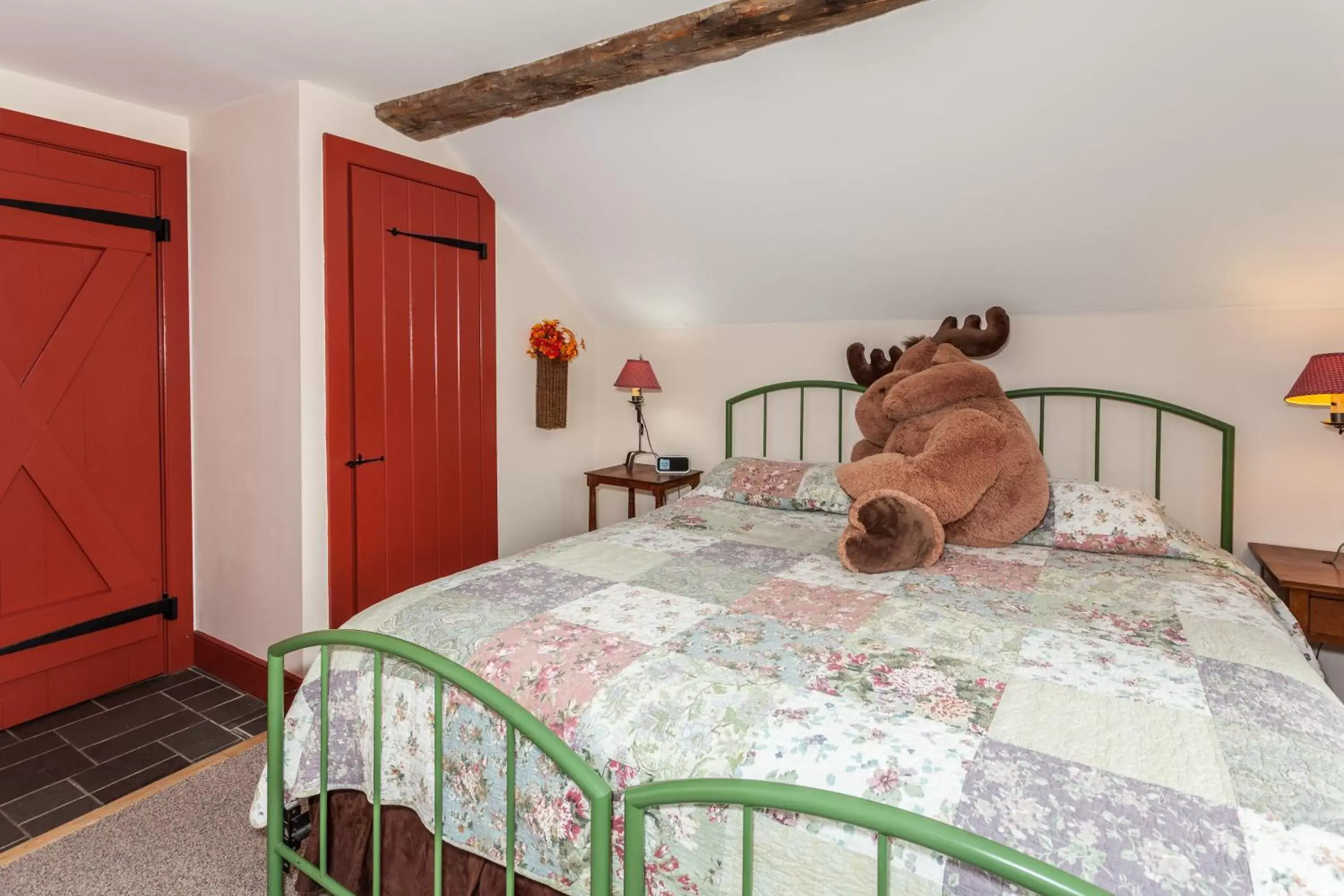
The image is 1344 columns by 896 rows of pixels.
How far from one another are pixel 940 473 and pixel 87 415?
3043mm

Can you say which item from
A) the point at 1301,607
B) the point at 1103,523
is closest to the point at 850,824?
the point at 1103,523

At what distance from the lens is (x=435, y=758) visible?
141 cm

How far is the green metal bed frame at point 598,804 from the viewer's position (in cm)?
76

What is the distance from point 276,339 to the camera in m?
2.72

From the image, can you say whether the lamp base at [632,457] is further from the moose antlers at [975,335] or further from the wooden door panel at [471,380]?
the moose antlers at [975,335]

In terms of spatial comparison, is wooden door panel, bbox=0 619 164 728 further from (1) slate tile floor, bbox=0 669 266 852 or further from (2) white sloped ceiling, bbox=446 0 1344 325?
(2) white sloped ceiling, bbox=446 0 1344 325

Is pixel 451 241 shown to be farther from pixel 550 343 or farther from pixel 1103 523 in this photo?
pixel 1103 523

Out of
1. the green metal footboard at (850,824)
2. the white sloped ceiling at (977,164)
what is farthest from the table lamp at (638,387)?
the green metal footboard at (850,824)

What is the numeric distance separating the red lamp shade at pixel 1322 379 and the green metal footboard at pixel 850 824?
2.19m

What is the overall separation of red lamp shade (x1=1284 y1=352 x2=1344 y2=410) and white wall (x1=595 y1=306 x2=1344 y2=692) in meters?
0.26

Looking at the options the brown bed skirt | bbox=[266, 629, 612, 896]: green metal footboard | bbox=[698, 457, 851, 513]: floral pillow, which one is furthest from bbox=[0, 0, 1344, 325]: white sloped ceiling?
the brown bed skirt

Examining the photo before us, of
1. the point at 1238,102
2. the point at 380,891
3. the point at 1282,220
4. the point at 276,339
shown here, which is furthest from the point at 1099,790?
the point at 276,339

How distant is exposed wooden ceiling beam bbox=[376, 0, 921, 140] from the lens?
2.03 m

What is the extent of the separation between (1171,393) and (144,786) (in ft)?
Result: 12.3
